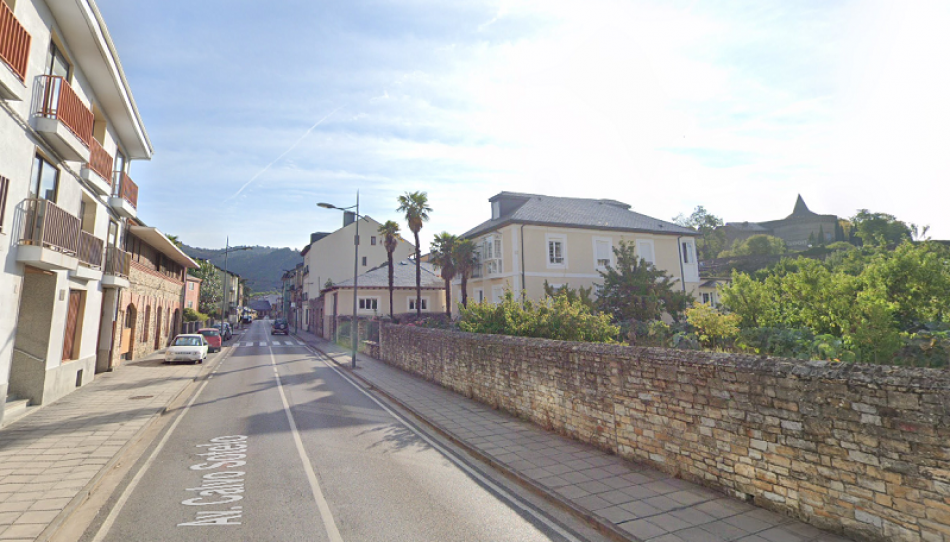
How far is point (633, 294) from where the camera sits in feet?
88.6

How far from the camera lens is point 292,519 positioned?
18.6 feet

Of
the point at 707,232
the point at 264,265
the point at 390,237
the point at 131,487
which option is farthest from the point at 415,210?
the point at 264,265

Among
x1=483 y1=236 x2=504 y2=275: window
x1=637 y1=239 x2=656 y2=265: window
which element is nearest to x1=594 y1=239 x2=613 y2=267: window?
x1=637 y1=239 x2=656 y2=265: window

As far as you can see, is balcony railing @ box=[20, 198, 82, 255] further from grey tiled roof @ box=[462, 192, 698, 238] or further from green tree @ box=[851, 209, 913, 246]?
green tree @ box=[851, 209, 913, 246]

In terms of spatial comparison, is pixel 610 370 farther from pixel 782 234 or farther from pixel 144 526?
pixel 782 234

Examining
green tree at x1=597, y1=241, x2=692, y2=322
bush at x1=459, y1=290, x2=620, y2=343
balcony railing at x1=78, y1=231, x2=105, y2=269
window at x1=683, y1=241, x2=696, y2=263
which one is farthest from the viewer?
window at x1=683, y1=241, x2=696, y2=263

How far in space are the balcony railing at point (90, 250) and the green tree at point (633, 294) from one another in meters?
24.1

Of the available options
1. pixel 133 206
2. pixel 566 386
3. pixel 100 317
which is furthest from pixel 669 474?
pixel 133 206

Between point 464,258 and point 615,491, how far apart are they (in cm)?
2664

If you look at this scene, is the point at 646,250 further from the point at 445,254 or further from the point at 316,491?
the point at 316,491

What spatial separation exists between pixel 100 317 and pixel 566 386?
1914cm

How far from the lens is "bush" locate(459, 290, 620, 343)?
1421 cm

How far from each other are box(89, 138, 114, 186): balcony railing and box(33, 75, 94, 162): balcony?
5.23 ft

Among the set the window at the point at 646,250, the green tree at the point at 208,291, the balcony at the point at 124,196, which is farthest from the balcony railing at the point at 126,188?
the green tree at the point at 208,291
